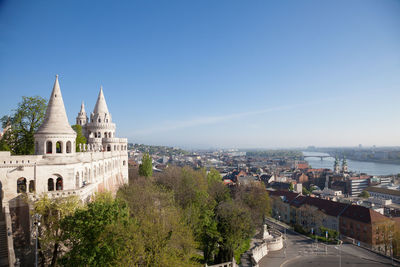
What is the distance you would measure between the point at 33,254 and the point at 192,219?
12670 millimetres

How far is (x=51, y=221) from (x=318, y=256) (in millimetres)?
27229

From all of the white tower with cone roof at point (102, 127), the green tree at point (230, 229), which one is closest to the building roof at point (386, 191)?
the green tree at point (230, 229)

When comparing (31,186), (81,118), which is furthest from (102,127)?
(31,186)

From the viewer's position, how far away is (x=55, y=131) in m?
19.3

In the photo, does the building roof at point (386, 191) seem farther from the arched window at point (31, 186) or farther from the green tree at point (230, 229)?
the arched window at point (31, 186)

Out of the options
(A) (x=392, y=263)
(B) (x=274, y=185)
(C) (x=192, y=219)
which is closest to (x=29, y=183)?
(C) (x=192, y=219)

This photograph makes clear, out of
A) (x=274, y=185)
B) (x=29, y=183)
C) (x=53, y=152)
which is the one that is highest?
(x=53, y=152)

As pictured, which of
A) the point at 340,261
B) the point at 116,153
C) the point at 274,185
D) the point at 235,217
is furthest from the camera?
the point at 274,185

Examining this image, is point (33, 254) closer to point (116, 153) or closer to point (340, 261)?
point (116, 153)

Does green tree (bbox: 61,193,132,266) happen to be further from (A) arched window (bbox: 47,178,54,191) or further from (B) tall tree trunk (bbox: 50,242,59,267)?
(A) arched window (bbox: 47,178,54,191)

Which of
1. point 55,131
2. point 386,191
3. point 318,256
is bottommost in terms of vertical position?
point 386,191

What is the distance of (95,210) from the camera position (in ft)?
51.4

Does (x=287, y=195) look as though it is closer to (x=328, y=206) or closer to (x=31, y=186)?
(x=328, y=206)

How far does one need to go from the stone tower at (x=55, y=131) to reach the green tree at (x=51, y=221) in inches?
148
